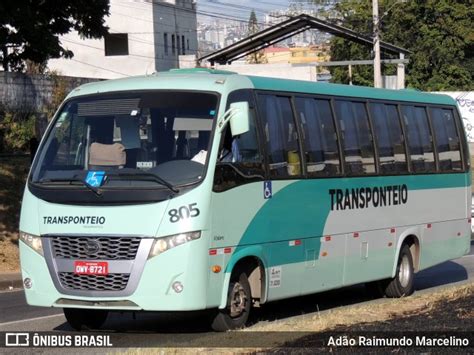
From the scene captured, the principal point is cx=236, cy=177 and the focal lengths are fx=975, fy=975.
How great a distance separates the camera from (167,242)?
9602 millimetres

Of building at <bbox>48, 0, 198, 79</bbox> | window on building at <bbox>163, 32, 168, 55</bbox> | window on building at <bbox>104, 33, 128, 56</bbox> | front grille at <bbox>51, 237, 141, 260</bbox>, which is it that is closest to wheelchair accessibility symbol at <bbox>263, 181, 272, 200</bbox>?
front grille at <bbox>51, 237, 141, 260</bbox>

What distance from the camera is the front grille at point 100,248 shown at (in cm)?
964

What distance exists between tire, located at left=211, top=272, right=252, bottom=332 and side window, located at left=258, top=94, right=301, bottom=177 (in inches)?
54.7

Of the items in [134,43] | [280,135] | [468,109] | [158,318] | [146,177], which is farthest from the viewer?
[134,43]

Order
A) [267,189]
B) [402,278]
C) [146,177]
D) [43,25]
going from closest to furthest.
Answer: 1. [146,177]
2. [267,189]
3. [402,278]
4. [43,25]

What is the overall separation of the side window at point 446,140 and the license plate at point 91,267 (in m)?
7.36

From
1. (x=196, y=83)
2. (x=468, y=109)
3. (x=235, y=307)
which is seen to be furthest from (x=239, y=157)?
(x=468, y=109)

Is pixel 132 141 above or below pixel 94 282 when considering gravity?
above

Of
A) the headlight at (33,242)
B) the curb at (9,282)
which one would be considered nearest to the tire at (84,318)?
the headlight at (33,242)

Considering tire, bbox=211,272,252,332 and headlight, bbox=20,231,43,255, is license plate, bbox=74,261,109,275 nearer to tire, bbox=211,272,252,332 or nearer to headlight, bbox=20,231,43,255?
headlight, bbox=20,231,43,255

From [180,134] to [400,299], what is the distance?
4650mm

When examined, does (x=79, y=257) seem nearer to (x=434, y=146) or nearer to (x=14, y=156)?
(x=434, y=146)

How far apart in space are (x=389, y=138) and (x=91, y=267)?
5.84m

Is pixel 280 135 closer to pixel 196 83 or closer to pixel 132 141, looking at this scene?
pixel 196 83
